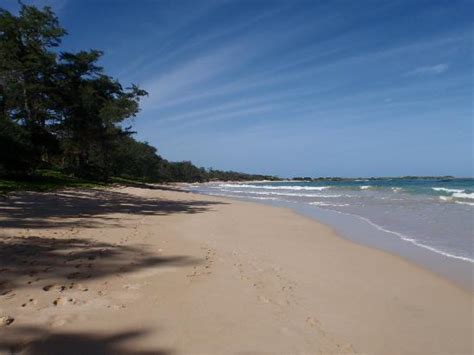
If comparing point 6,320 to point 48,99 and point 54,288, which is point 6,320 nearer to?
point 54,288

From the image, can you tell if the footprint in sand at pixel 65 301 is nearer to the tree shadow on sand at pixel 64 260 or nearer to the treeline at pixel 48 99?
the tree shadow on sand at pixel 64 260

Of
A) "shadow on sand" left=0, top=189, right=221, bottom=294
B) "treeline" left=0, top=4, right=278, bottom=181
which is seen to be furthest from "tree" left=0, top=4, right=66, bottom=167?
"shadow on sand" left=0, top=189, right=221, bottom=294

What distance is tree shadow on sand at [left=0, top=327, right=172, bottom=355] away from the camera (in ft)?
10.4

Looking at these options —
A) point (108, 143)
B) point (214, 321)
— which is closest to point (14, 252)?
point (214, 321)

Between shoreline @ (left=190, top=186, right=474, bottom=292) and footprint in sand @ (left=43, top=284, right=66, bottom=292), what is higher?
footprint in sand @ (left=43, top=284, right=66, bottom=292)

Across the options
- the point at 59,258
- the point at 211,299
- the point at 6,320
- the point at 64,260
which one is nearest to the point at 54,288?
the point at 6,320

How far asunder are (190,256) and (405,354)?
4174 mm

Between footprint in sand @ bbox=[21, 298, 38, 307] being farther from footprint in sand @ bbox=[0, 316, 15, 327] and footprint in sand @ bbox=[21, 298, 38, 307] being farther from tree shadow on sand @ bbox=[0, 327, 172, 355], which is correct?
tree shadow on sand @ bbox=[0, 327, 172, 355]

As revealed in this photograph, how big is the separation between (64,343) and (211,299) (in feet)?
5.90

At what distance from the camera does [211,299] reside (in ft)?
15.4

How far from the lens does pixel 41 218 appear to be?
32.7ft

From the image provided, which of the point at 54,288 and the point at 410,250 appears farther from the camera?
the point at 410,250

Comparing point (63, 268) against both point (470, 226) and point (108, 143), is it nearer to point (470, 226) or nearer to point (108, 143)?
point (470, 226)

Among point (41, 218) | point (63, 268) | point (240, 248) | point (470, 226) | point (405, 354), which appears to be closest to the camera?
point (405, 354)
